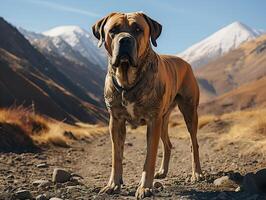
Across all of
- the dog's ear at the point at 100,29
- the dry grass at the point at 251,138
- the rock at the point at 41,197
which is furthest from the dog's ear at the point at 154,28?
the dry grass at the point at 251,138

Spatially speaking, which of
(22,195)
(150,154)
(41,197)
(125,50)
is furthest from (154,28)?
(22,195)

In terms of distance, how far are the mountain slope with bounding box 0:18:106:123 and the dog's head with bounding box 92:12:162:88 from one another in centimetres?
1848

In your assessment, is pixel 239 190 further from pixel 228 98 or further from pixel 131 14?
pixel 228 98

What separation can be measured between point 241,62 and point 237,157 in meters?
193

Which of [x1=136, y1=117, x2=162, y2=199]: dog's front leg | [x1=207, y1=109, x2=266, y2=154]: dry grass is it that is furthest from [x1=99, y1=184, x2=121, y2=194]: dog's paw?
[x1=207, y1=109, x2=266, y2=154]: dry grass

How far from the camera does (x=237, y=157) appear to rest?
38.4 ft

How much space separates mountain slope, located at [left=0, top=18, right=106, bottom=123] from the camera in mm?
50688

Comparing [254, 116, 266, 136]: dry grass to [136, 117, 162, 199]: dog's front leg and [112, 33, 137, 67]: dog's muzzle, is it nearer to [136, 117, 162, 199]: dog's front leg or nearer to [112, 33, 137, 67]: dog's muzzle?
[136, 117, 162, 199]: dog's front leg

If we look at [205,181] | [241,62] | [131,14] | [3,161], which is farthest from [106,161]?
[241,62]

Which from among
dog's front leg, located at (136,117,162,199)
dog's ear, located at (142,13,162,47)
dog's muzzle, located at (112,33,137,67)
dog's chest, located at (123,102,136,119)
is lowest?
dog's front leg, located at (136,117,162,199)

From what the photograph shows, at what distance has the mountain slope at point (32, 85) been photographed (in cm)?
5069

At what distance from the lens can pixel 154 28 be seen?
6586mm

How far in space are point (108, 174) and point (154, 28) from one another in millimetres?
4008

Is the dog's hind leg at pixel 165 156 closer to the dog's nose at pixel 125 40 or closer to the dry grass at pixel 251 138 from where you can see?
the dog's nose at pixel 125 40
